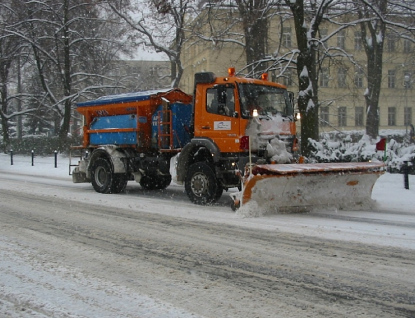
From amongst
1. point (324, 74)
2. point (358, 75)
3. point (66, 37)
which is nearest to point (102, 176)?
point (358, 75)

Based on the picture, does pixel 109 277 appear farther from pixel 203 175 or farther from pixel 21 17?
pixel 21 17

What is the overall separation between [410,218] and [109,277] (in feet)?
19.5

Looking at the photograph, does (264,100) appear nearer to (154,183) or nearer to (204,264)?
(154,183)

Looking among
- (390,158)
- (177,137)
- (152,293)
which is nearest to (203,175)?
(177,137)

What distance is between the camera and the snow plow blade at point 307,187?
8.27 m

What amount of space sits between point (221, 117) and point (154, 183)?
4589 millimetres

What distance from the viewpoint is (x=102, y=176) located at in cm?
1284

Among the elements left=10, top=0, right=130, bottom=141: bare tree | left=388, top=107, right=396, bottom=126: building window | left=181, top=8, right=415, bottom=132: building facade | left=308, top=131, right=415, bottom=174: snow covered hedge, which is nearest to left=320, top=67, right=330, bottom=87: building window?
left=181, top=8, right=415, bottom=132: building facade

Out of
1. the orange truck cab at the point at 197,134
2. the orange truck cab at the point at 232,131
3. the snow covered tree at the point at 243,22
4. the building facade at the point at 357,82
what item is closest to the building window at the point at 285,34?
the building facade at the point at 357,82

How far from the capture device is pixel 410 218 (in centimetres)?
845

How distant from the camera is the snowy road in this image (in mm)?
4078

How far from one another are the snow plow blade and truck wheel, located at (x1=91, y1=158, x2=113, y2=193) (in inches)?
183

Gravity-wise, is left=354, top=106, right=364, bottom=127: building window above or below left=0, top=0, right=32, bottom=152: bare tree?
below

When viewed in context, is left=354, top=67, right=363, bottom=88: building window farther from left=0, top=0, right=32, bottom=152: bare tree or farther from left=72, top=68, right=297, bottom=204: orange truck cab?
left=0, top=0, right=32, bottom=152: bare tree
